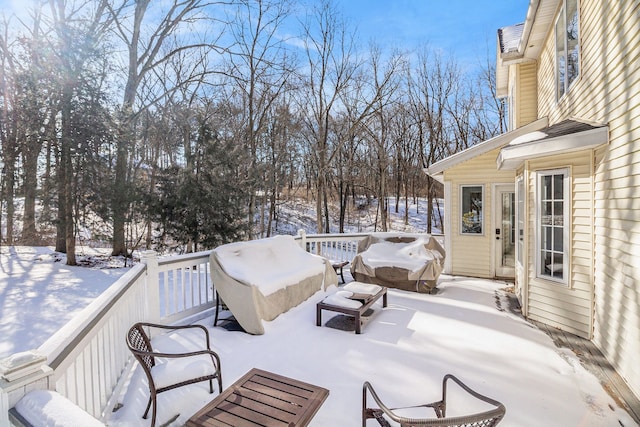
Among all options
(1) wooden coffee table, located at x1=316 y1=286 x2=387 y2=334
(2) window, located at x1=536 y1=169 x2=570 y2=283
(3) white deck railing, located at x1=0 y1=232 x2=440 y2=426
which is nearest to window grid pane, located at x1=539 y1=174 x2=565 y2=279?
(2) window, located at x1=536 y1=169 x2=570 y2=283

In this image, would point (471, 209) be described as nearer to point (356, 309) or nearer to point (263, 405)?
point (356, 309)

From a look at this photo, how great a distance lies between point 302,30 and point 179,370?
13.1m

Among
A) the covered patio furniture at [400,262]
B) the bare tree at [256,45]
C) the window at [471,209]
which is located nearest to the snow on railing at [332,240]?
the covered patio furniture at [400,262]

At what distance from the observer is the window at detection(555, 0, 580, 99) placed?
4.59m

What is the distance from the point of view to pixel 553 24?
546 centimetres

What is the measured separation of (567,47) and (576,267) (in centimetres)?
319

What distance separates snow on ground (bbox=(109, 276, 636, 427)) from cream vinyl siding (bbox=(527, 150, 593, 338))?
373mm

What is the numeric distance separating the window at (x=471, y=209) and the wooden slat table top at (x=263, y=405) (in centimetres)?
620

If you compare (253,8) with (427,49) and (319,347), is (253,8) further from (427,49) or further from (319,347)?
(319,347)

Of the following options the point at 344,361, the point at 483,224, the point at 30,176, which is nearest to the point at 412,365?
the point at 344,361

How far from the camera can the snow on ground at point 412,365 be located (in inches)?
103

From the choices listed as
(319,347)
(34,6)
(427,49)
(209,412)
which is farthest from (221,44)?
(209,412)

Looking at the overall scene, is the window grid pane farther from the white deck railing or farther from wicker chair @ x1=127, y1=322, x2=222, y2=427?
the white deck railing

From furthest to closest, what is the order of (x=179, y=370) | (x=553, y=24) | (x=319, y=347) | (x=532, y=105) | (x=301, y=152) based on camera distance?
(x=301, y=152), (x=532, y=105), (x=553, y=24), (x=319, y=347), (x=179, y=370)
